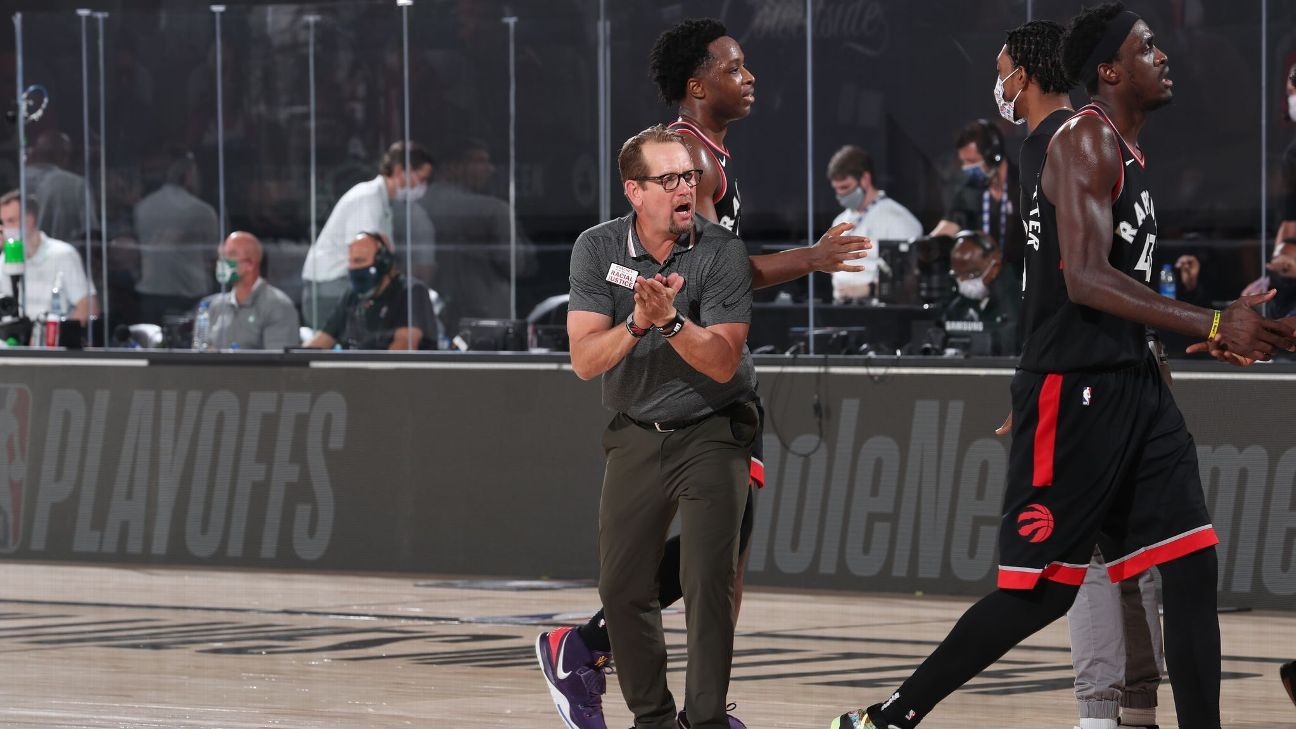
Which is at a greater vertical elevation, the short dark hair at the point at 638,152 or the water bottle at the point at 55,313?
the short dark hair at the point at 638,152

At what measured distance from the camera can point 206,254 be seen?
12.2 metres

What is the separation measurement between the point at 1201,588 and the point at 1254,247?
18.0ft

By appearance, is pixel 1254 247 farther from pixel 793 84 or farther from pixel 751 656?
pixel 751 656

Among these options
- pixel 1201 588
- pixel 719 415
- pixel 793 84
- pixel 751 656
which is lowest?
pixel 751 656

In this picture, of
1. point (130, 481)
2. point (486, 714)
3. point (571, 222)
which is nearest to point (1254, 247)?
point (571, 222)

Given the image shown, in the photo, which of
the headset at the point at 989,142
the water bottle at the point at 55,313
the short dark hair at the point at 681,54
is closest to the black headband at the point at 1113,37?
the short dark hair at the point at 681,54

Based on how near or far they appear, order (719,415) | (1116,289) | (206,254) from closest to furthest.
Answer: (1116,289) → (719,415) → (206,254)

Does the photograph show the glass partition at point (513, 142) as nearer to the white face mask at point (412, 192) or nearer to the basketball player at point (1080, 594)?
the white face mask at point (412, 192)

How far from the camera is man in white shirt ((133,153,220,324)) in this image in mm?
12266

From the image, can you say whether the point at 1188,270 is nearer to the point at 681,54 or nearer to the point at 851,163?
the point at 851,163

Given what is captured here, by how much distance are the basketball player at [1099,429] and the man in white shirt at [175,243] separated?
24.2 feet

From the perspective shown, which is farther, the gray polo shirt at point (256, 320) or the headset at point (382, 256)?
the gray polo shirt at point (256, 320)

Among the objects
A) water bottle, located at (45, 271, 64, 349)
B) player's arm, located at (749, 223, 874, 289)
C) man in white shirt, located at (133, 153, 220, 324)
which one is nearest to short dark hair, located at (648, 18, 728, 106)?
player's arm, located at (749, 223, 874, 289)

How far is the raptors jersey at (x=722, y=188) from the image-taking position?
627 cm
